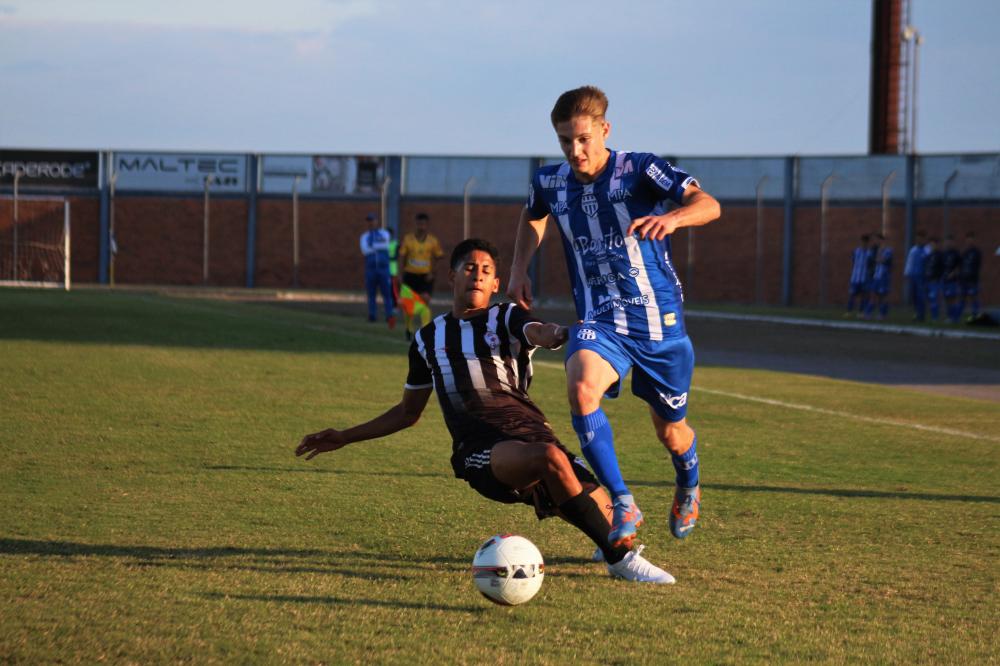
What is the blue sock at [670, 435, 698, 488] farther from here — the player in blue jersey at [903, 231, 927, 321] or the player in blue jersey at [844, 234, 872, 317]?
the player in blue jersey at [844, 234, 872, 317]

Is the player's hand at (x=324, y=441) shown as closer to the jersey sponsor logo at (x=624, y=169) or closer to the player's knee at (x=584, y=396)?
the player's knee at (x=584, y=396)

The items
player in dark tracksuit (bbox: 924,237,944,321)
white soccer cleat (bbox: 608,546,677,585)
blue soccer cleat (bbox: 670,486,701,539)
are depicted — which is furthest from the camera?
player in dark tracksuit (bbox: 924,237,944,321)

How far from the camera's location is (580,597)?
16.1ft

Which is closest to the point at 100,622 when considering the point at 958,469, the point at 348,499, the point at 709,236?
the point at 348,499

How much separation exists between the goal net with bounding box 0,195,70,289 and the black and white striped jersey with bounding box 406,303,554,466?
1334 inches

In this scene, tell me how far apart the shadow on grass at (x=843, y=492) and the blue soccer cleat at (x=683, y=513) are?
1.79m

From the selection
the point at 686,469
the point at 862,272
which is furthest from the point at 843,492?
the point at 862,272

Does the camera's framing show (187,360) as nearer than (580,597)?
No

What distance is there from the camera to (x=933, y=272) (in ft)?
101

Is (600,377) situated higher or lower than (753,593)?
higher

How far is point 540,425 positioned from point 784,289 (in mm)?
39365

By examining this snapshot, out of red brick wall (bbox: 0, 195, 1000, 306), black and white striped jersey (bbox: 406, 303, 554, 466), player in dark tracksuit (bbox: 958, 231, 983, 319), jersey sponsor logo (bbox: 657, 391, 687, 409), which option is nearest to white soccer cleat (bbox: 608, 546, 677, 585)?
black and white striped jersey (bbox: 406, 303, 554, 466)

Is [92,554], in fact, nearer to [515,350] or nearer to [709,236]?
[515,350]

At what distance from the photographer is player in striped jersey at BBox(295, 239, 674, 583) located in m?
5.06
